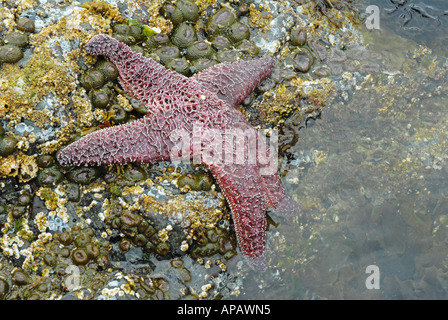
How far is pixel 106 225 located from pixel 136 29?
3285mm

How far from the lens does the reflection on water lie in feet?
20.2

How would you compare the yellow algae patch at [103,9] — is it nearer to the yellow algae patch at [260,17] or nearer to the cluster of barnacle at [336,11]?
the yellow algae patch at [260,17]

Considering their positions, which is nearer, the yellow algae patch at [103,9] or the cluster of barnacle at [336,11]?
the yellow algae patch at [103,9]

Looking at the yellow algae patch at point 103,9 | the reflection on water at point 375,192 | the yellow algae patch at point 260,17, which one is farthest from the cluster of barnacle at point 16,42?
the reflection on water at point 375,192

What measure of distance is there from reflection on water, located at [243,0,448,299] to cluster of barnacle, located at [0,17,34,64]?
15.4ft

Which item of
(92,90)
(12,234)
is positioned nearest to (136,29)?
(92,90)

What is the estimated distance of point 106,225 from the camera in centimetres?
592

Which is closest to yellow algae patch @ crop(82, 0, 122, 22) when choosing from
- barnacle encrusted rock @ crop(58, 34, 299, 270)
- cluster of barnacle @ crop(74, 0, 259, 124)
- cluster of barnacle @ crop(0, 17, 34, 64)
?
cluster of barnacle @ crop(74, 0, 259, 124)

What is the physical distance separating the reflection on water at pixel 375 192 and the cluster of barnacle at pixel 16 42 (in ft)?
15.4

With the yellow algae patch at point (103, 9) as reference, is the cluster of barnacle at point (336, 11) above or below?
above

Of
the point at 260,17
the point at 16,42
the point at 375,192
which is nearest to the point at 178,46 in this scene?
the point at 260,17

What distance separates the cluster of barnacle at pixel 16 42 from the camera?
5.87 meters

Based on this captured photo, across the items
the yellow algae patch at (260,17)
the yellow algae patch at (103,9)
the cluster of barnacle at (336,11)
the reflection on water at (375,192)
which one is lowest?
the reflection on water at (375,192)
